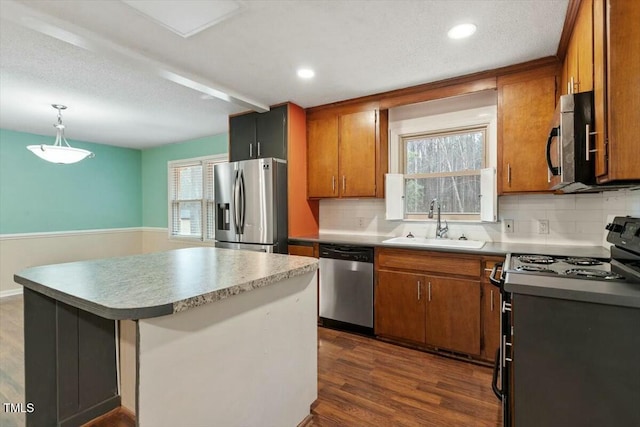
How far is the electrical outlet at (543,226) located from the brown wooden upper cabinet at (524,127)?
1.31ft

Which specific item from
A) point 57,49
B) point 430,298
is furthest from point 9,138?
point 430,298

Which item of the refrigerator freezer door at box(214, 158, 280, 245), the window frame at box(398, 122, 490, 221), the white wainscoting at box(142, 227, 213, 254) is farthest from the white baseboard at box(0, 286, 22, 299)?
the window frame at box(398, 122, 490, 221)

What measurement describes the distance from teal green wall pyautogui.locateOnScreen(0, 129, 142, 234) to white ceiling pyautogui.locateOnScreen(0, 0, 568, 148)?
4.77 feet

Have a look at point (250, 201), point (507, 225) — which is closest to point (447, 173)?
point (507, 225)

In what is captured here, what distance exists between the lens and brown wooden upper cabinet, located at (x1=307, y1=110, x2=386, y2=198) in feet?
10.8

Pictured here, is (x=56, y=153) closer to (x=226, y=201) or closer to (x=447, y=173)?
(x=226, y=201)

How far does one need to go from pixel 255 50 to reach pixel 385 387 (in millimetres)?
2610

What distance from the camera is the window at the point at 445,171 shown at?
3.05m

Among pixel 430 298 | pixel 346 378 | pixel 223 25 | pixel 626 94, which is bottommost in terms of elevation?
pixel 346 378

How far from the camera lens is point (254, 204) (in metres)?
3.41

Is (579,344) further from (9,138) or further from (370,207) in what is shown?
(9,138)

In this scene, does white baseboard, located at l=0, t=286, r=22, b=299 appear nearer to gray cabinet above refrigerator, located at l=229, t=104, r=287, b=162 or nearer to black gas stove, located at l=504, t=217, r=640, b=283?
gray cabinet above refrigerator, located at l=229, t=104, r=287, b=162

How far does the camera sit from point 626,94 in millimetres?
1169

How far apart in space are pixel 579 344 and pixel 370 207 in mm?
2558
